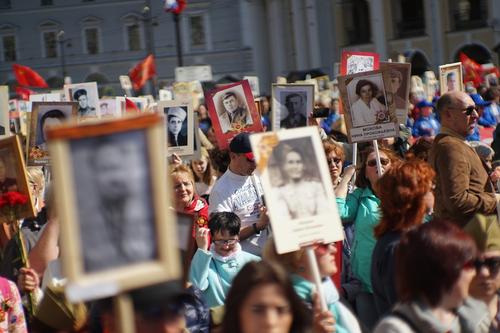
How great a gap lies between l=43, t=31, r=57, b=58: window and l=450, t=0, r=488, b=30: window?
25622mm

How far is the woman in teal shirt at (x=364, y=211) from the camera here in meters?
5.32

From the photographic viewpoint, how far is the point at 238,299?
11.5ft

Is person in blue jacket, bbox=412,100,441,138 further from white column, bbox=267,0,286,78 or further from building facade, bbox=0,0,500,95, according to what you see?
white column, bbox=267,0,286,78

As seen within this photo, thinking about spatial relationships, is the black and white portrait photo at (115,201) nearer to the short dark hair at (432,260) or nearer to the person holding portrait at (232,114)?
the short dark hair at (432,260)

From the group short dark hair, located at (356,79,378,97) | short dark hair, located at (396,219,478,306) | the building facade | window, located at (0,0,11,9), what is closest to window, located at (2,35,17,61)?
the building facade

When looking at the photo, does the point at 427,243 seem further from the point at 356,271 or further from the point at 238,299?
the point at 356,271

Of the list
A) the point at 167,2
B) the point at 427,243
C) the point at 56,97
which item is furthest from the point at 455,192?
the point at 167,2

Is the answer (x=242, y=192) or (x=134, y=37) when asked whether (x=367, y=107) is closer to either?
(x=242, y=192)

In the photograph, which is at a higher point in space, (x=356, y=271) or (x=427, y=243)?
(x=427, y=243)

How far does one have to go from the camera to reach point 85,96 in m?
12.0

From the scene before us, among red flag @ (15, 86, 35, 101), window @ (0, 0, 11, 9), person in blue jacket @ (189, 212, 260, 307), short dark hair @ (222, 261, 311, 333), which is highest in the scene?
window @ (0, 0, 11, 9)

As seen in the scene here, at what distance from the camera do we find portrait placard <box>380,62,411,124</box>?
27.9 ft

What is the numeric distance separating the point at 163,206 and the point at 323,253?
5.28ft

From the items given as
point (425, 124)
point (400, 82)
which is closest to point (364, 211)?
point (400, 82)
